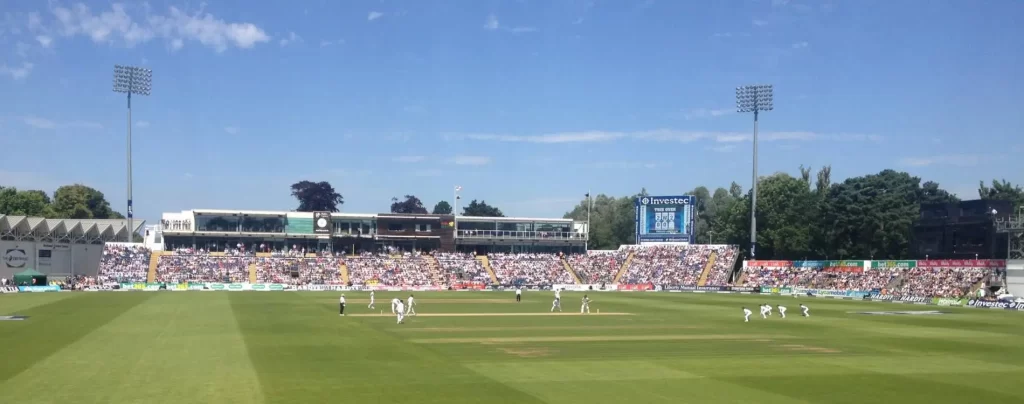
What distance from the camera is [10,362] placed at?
926 inches

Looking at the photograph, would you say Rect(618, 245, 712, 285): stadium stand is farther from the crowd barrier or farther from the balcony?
the balcony

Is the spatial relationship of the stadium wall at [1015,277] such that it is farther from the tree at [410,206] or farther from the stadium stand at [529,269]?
the tree at [410,206]

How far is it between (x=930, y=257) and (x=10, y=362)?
66406 millimetres

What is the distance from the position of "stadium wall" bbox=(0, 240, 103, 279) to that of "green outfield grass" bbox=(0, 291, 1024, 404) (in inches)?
1453

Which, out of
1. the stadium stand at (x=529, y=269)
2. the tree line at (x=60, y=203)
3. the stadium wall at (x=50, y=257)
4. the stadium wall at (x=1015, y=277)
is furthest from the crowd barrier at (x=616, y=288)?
the tree line at (x=60, y=203)

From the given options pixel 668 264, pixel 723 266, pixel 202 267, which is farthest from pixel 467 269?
pixel 723 266

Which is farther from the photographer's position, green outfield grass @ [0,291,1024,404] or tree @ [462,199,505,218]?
tree @ [462,199,505,218]

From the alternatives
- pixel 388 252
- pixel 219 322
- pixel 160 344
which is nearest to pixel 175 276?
pixel 388 252

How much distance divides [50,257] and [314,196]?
65814 millimetres

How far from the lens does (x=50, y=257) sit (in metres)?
79.6

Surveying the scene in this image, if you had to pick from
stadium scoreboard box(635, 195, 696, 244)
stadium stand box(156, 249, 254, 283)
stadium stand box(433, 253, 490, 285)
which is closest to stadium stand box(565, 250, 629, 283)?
stadium scoreboard box(635, 195, 696, 244)

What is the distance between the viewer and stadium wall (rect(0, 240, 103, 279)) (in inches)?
2950

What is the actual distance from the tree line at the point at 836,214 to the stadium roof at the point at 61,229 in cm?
7238

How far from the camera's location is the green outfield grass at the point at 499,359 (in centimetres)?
1956
